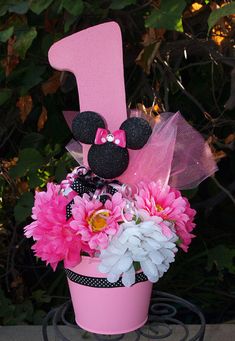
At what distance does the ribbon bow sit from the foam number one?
53 mm

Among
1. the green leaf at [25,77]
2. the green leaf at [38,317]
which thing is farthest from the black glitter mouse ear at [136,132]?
the green leaf at [38,317]

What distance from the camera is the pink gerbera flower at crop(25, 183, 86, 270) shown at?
3.04ft

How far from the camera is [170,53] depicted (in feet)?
5.19

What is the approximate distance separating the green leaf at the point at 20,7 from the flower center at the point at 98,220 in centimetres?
46

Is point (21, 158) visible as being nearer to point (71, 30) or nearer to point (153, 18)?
point (71, 30)

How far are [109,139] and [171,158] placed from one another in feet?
0.41

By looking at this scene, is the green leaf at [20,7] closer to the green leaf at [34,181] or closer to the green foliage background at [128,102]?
the green foliage background at [128,102]

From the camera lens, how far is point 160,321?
1.56 metres

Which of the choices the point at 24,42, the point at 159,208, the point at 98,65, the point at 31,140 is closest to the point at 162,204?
the point at 159,208

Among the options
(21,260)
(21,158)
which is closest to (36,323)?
(21,260)

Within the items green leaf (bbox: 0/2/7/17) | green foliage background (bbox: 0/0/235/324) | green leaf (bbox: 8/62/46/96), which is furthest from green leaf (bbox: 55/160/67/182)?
green leaf (bbox: 0/2/7/17)

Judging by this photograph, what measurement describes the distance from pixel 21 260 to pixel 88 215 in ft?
4.00

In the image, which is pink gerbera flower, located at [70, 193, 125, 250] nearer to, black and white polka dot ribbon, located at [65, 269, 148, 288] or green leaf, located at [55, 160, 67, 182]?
black and white polka dot ribbon, located at [65, 269, 148, 288]

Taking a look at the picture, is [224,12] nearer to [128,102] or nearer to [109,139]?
[109,139]
